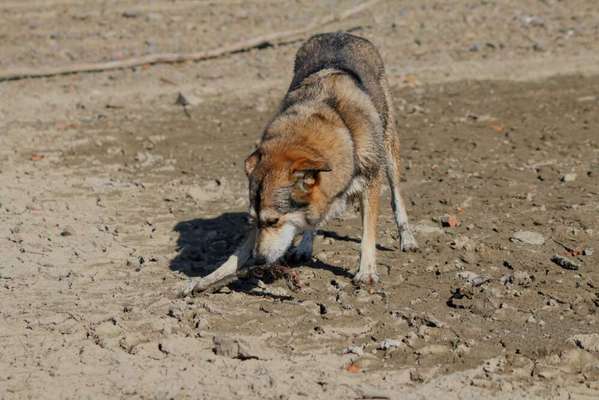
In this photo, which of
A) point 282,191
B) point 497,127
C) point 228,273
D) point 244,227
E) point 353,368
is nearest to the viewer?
point 353,368

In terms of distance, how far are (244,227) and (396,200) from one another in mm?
1425

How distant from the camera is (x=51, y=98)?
13.1 metres

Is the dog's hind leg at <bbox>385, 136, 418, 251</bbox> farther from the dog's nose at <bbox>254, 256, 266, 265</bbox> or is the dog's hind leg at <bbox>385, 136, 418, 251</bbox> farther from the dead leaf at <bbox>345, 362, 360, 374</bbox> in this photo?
the dead leaf at <bbox>345, 362, 360, 374</bbox>

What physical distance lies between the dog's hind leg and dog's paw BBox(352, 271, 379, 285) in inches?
32.5

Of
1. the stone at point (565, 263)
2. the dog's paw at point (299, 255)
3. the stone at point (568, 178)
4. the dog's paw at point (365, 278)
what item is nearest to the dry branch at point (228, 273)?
the dog's paw at point (299, 255)

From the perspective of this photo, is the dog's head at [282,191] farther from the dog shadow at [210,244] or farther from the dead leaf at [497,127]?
the dead leaf at [497,127]

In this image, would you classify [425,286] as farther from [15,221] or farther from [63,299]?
[15,221]

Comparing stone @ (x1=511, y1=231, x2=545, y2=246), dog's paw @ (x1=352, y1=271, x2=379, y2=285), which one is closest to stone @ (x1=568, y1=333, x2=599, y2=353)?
dog's paw @ (x1=352, y1=271, x2=379, y2=285)

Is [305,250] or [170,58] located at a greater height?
[305,250]

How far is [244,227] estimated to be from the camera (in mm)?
8469

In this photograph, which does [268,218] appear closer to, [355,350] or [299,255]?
[355,350]

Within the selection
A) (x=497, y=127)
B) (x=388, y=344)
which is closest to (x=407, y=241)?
(x=388, y=344)

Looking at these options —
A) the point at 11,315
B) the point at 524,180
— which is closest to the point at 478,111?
the point at 524,180

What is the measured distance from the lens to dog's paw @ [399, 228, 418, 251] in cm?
785
